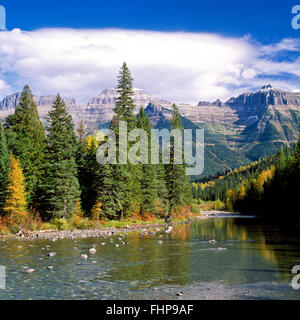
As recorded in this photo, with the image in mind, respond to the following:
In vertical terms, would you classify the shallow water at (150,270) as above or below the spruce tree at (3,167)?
below

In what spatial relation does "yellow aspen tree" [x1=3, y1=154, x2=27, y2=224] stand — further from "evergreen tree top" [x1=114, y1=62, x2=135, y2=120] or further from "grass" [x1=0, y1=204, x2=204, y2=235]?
"evergreen tree top" [x1=114, y1=62, x2=135, y2=120]

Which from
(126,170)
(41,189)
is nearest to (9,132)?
(41,189)

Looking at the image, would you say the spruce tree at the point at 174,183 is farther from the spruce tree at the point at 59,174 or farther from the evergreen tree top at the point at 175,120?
the spruce tree at the point at 59,174

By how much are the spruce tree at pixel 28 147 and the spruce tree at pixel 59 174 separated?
6.05ft

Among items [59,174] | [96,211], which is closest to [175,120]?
[96,211]

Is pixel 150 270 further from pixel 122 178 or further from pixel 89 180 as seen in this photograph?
pixel 89 180

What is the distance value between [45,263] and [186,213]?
6285 centimetres

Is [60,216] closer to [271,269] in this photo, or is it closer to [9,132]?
[9,132]

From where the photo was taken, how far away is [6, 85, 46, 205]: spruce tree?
53.1 m

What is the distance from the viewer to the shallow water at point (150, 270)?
59.3 ft

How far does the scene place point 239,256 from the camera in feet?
95.0

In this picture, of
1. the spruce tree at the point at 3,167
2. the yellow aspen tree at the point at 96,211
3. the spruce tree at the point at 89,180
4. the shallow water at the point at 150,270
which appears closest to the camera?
the shallow water at the point at 150,270

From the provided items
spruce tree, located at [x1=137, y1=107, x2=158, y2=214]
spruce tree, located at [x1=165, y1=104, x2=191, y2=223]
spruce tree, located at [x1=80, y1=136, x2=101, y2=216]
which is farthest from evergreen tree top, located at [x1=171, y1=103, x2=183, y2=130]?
spruce tree, located at [x1=80, y1=136, x2=101, y2=216]

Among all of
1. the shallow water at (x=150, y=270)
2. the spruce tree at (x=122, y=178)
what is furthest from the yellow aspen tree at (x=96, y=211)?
the shallow water at (x=150, y=270)
